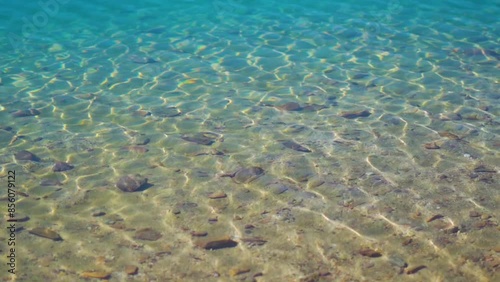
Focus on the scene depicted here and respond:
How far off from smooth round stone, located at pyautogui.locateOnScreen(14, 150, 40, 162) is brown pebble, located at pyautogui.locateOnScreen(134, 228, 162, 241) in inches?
95.0

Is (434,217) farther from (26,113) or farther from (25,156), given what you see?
(26,113)

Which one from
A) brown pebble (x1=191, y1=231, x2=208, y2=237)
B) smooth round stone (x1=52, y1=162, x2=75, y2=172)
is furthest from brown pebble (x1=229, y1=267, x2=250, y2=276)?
smooth round stone (x1=52, y1=162, x2=75, y2=172)

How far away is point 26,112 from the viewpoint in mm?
8055

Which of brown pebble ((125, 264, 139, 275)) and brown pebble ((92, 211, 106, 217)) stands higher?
brown pebble ((125, 264, 139, 275))

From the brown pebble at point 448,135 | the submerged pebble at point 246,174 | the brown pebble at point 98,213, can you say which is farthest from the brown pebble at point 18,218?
the brown pebble at point 448,135

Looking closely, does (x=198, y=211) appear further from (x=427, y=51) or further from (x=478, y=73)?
(x=427, y=51)

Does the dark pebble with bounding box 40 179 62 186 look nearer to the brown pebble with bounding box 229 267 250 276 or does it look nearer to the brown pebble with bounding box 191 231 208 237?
the brown pebble with bounding box 191 231 208 237

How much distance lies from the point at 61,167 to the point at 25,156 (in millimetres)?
687

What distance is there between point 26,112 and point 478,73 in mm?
7627

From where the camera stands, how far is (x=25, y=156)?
632 cm

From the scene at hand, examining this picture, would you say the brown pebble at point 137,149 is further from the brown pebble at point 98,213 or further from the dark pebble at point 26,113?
the dark pebble at point 26,113

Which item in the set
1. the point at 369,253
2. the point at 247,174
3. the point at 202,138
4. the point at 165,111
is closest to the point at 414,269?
the point at 369,253

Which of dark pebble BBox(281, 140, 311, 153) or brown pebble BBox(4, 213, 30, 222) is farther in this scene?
dark pebble BBox(281, 140, 311, 153)

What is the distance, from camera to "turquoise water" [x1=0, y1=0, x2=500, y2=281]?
13.5 feet
